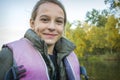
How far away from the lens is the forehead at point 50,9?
192 cm

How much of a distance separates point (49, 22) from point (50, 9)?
89 millimetres

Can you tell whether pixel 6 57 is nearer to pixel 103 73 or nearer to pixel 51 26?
pixel 51 26

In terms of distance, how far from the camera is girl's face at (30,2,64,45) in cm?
189

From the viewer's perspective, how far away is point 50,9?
192 cm

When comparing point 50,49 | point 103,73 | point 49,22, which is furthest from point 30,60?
point 103,73

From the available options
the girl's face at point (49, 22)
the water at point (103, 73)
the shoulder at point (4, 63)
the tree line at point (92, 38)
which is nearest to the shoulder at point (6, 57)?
the shoulder at point (4, 63)

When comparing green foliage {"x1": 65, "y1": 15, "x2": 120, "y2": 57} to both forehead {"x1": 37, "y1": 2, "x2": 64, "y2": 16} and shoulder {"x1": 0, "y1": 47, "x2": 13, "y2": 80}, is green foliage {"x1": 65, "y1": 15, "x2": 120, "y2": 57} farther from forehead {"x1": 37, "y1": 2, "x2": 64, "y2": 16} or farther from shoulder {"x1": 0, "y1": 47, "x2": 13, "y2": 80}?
shoulder {"x1": 0, "y1": 47, "x2": 13, "y2": 80}

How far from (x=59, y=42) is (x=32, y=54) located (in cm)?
26

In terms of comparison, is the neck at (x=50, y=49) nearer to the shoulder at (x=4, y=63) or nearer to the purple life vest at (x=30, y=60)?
the purple life vest at (x=30, y=60)

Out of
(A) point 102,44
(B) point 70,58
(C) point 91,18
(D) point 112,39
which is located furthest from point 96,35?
(B) point 70,58

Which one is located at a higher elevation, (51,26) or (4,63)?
(51,26)

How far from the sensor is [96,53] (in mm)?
39625

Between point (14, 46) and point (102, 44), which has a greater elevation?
point (14, 46)

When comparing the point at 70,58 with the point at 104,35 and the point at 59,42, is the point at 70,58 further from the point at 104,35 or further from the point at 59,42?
the point at 104,35
